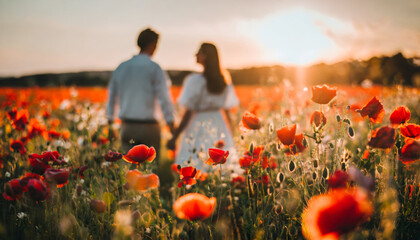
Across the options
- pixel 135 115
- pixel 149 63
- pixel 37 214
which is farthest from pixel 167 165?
pixel 37 214

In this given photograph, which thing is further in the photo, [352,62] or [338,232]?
[352,62]

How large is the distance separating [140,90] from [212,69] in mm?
874

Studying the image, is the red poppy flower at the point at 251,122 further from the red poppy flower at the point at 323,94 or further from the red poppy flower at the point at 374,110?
the red poppy flower at the point at 374,110

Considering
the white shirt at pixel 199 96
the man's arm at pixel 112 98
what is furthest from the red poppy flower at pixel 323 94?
the man's arm at pixel 112 98

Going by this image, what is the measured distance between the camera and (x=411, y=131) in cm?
145

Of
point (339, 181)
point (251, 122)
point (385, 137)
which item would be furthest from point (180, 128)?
point (339, 181)

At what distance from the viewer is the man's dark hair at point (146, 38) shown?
290 cm

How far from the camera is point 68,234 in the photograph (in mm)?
1322

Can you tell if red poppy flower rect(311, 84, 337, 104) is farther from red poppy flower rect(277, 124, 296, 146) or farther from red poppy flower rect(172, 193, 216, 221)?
red poppy flower rect(172, 193, 216, 221)

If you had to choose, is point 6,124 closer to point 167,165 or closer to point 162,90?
point 162,90

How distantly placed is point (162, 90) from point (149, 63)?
12.5 inches

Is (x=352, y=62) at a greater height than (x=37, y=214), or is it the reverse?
(x=352, y=62)

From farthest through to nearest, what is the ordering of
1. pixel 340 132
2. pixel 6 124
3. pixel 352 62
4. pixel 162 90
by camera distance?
pixel 162 90 → pixel 6 124 → pixel 352 62 → pixel 340 132

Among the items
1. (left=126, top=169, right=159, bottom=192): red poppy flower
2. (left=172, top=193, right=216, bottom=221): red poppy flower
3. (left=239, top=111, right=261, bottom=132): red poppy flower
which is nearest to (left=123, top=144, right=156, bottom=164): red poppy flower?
(left=126, top=169, right=159, bottom=192): red poppy flower
